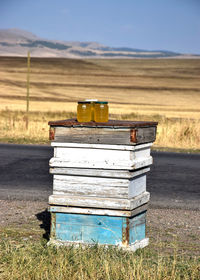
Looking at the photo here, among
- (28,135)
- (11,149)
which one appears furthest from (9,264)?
(28,135)

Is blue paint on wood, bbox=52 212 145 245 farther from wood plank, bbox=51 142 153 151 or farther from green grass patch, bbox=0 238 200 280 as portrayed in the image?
wood plank, bbox=51 142 153 151

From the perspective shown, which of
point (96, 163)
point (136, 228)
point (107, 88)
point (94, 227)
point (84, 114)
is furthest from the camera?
point (107, 88)

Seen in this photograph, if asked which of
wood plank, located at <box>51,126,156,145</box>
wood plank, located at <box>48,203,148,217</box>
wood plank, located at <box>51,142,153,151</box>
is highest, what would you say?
wood plank, located at <box>51,126,156,145</box>

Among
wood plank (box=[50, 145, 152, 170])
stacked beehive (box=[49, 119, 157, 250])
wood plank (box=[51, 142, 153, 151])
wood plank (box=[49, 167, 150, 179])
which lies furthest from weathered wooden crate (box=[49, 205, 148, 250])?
wood plank (box=[51, 142, 153, 151])

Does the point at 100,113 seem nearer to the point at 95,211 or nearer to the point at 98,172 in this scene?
the point at 98,172

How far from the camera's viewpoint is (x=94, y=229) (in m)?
6.22

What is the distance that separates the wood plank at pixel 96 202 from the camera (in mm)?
6016

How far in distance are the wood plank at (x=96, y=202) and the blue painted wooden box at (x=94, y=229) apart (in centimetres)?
14

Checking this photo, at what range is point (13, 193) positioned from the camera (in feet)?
35.8

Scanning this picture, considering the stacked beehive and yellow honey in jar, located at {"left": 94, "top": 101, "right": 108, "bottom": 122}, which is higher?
yellow honey in jar, located at {"left": 94, "top": 101, "right": 108, "bottom": 122}

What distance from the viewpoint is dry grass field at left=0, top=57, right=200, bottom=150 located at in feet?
145

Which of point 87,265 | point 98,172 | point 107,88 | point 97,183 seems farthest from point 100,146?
point 107,88

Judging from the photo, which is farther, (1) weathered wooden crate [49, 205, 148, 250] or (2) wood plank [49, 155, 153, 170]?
(1) weathered wooden crate [49, 205, 148, 250]

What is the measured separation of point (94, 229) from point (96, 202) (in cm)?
33
